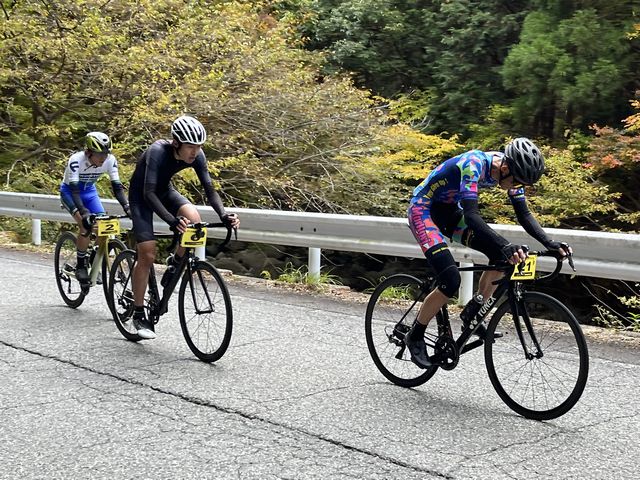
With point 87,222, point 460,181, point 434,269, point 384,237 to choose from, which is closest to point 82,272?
point 87,222

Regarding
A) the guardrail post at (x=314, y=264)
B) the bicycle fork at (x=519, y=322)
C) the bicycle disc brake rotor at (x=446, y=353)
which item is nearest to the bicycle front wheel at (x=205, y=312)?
the bicycle disc brake rotor at (x=446, y=353)

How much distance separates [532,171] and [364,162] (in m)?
13.7

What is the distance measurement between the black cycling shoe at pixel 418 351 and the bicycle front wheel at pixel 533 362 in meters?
0.51

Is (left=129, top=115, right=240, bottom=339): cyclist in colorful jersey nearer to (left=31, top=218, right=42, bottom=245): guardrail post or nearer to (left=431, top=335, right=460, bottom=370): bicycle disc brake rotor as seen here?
(left=431, top=335, right=460, bottom=370): bicycle disc brake rotor

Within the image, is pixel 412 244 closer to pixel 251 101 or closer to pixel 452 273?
pixel 452 273

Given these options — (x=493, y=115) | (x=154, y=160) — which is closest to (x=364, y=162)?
(x=493, y=115)

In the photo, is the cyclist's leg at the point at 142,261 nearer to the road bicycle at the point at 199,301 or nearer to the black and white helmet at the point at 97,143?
the road bicycle at the point at 199,301

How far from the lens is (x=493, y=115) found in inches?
814

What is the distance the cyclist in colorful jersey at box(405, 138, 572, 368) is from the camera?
192 inches

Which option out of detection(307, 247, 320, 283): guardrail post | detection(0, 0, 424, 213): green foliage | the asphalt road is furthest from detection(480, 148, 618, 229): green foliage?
the asphalt road

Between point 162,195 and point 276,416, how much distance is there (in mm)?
2762

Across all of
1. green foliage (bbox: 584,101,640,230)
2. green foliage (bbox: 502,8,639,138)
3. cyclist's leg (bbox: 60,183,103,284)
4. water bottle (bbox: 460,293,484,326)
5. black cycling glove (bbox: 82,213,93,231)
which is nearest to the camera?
water bottle (bbox: 460,293,484,326)

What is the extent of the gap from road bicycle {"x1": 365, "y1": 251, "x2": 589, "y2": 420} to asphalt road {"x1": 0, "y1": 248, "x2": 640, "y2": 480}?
0.45 ft

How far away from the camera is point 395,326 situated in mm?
5766
